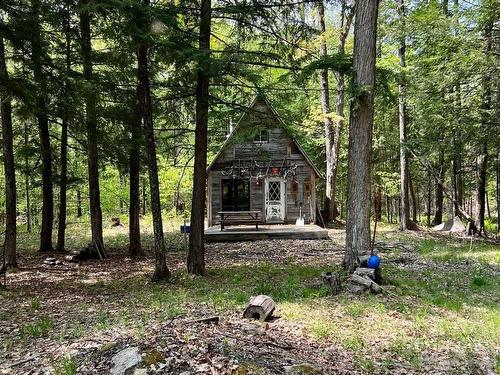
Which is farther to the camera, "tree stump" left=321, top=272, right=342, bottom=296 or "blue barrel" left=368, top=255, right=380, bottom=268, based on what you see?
"blue barrel" left=368, top=255, right=380, bottom=268

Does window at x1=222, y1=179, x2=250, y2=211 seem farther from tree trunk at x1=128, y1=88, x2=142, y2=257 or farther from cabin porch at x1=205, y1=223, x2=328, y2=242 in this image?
tree trunk at x1=128, y1=88, x2=142, y2=257

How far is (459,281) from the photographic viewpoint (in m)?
8.71

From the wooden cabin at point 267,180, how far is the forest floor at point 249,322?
31.0 feet

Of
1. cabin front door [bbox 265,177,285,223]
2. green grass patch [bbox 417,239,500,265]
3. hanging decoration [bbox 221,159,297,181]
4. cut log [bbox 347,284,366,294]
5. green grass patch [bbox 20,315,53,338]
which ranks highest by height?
hanging decoration [bbox 221,159,297,181]

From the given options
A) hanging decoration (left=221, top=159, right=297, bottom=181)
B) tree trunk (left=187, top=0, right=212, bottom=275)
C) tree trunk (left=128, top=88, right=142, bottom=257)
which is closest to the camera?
tree trunk (left=187, top=0, right=212, bottom=275)

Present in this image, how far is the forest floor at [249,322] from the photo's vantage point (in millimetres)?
4164

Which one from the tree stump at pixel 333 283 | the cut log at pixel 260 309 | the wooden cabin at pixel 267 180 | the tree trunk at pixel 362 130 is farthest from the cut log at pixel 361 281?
the wooden cabin at pixel 267 180

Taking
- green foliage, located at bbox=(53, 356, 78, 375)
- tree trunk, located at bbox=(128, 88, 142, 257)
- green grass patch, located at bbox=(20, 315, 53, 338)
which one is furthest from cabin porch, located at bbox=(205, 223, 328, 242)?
green foliage, located at bbox=(53, 356, 78, 375)

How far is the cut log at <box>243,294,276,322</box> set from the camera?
5785 millimetres

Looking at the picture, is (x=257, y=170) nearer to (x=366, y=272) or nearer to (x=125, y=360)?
(x=366, y=272)

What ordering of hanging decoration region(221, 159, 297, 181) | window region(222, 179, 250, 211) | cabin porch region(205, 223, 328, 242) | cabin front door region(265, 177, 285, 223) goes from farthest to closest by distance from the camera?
window region(222, 179, 250, 211)
cabin front door region(265, 177, 285, 223)
hanging decoration region(221, 159, 297, 181)
cabin porch region(205, 223, 328, 242)

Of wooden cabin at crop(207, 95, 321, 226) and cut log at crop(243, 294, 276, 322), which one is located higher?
wooden cabin at crop(207, 95, 321, 226)

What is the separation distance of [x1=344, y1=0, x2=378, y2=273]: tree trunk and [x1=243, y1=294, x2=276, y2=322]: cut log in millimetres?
2921

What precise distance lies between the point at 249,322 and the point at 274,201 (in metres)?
14.8
